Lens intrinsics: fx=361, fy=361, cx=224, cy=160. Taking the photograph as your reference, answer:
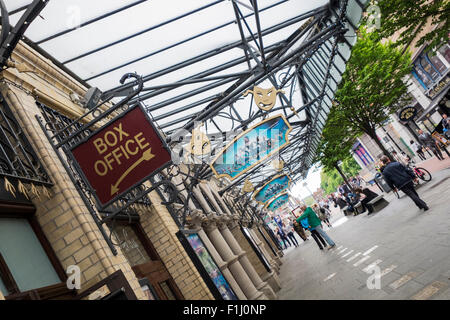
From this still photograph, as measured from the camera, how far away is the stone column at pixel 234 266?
32.1 feet

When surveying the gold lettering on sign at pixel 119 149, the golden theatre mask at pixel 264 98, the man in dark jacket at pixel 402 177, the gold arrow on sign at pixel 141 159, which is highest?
the golden theatre mask at pixel 264 98

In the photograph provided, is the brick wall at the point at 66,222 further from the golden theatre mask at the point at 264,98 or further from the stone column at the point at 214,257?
the stone column at the point at 214,257

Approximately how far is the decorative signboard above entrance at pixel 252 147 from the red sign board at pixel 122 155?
3.34 metres

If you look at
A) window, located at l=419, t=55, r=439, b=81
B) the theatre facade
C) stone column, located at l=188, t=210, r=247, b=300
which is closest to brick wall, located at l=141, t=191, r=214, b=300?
the theatre facade

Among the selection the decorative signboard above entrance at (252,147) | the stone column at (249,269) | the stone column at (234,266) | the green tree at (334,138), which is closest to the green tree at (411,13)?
the decorative signboard above entrance at (252,147)

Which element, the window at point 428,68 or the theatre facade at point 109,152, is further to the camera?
the window at point 428,68

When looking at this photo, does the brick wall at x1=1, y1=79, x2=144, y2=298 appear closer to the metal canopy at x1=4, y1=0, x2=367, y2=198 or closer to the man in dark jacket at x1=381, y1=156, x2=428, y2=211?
the metal canopy at x1=4, y1=0, x2=367, y2=198

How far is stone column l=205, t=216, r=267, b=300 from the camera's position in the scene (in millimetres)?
9781

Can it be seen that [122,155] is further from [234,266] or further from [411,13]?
[411,13]

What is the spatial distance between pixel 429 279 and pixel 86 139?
14.3 feet

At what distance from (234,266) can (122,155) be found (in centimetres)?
673

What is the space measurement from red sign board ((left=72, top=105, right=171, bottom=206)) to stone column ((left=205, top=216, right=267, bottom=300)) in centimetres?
621

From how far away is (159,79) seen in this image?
288 inches
